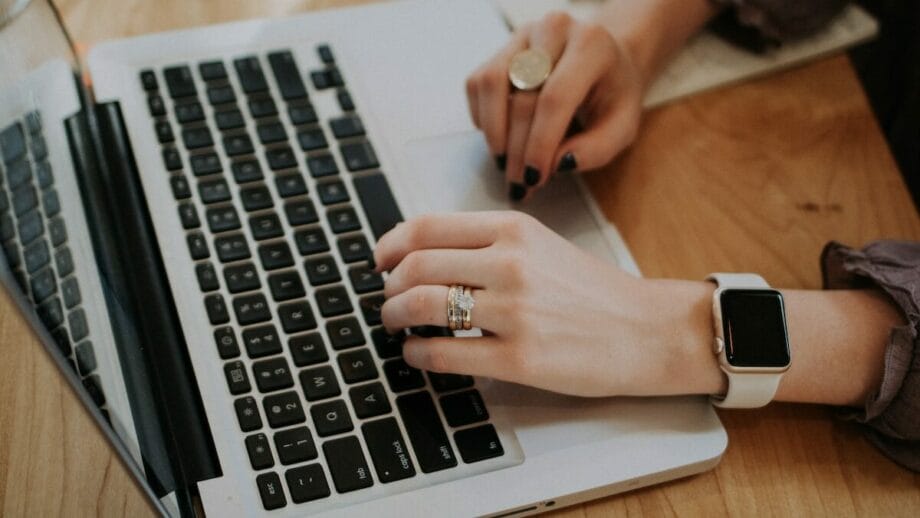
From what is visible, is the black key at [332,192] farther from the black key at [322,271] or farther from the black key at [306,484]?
the black key at [306,484]

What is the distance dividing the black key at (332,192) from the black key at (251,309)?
0.10 m

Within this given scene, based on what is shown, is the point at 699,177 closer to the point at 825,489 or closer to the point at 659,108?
the point at 659,108

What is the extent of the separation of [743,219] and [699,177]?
0.18 feet

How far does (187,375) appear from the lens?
58 centimetres

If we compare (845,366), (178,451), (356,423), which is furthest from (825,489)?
(178,451)

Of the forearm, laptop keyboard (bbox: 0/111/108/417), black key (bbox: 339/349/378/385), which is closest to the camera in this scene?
laptop keyboard (bbox: 0/111/108/417)

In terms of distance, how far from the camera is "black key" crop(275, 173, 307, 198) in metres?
0.68

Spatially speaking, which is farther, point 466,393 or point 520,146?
point 520,146

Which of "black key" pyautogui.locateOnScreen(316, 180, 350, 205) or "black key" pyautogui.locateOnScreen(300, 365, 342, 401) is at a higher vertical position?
"black key" pyautogui.locateOnScreen(316, 180, 350, 205)

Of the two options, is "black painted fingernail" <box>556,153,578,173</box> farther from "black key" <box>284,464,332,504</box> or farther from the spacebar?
"black key" <box>284,464,332,504</box>

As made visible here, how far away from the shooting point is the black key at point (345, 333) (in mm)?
602

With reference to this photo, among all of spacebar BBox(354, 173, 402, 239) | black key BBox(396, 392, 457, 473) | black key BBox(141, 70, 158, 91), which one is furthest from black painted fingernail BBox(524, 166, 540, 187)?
black key BBox(141, 70, 158, 91)

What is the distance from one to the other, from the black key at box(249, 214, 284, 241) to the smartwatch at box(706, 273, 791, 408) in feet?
1.03

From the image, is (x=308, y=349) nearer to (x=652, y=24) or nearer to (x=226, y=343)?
(x=226, y=343)
